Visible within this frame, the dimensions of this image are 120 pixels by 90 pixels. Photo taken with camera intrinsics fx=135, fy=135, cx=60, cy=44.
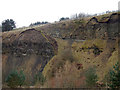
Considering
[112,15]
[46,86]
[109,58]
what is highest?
[112,15]

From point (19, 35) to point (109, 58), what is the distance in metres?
19.5

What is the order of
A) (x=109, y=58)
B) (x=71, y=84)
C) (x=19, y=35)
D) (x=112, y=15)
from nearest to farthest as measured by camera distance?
(x=71, y=84)
(x=109, y=58)
(x=112, y=15)
(x=19, y=35)

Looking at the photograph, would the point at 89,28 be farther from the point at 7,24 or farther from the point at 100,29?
the point at 7,24

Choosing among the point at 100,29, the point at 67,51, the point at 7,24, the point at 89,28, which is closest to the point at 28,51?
the point at 67,51

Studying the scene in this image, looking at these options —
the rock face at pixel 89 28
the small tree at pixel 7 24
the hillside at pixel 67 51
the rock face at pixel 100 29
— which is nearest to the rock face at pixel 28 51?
the hillside at pixel 67 51

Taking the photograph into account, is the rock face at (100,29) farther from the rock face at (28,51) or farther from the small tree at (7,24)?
the small tree at (7,24)

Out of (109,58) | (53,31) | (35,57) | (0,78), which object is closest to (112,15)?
(109,58)

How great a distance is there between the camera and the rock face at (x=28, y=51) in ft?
72.1

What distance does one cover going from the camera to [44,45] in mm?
23969

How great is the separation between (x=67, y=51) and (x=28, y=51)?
8977mm

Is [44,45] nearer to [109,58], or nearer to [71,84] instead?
[109,58]

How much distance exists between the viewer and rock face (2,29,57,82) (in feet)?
72.1

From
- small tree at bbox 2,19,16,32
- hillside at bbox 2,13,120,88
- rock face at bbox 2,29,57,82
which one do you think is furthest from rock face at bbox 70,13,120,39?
small tree at bbox 2,19,16,32

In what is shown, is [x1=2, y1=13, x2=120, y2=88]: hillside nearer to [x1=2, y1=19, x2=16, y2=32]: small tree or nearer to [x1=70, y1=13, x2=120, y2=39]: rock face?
[x1=70, y1=13, x2=120, y2=39]: rock face
